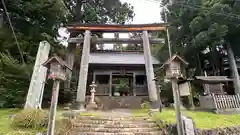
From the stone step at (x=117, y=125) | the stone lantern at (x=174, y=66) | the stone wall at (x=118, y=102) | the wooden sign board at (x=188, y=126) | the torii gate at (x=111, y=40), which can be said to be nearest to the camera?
the wooden sign board at (x=188, y=126)

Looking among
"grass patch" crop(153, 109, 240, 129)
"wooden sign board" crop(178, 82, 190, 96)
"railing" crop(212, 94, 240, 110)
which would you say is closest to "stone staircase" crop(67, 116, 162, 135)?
"grass patch" crop(153, 109, 240, 129)

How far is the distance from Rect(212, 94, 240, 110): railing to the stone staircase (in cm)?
571

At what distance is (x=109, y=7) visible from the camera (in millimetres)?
20281

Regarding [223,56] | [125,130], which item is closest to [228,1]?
[223,56]

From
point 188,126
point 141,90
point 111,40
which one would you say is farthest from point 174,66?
point 141,90

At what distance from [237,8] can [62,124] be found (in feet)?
50.2

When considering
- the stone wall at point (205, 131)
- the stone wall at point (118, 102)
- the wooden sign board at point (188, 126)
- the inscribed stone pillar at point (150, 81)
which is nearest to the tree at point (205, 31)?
the inscribed stone pillar at point (150, 81)

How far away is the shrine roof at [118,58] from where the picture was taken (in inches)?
623

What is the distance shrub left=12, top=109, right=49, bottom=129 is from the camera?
5.91 m

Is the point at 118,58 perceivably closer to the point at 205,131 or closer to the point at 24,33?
the point at 24,33

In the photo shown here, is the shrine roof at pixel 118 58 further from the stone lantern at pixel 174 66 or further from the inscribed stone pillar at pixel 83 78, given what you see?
the stone lantern at pixel 174 66

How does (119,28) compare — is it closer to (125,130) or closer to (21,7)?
(21,7)

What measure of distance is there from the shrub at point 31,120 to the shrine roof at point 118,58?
9.62 meters

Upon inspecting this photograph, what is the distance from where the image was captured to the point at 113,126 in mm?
6871
